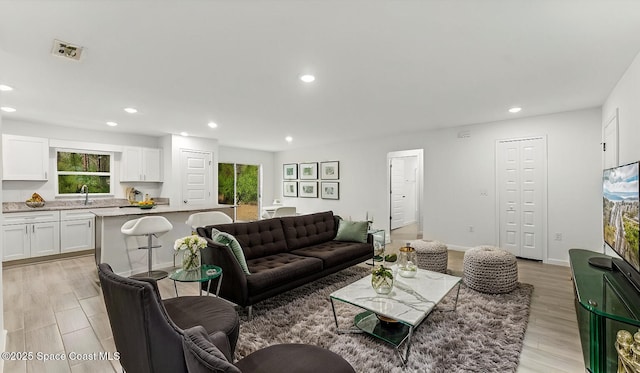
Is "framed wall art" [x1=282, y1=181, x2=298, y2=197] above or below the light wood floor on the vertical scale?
above

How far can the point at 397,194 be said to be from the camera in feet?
25.4

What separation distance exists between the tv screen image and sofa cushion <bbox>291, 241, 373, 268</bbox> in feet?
8.29

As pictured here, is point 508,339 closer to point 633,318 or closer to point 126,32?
point 633,318

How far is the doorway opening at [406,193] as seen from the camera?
7488 mm

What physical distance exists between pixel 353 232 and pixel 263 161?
5518mm

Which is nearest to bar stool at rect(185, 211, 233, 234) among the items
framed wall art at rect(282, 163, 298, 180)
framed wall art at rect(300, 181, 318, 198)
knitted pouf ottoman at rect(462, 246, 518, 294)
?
knitted pouf ottoman at rect(462, 246, 518, 294)

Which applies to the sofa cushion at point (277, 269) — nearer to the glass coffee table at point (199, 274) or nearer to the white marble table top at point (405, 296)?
the glass coffee table at point (199, 274)

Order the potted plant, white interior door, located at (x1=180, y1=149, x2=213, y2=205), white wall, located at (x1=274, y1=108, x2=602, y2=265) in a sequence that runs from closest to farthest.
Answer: the potted plant
white wall, located at (x1=274, y1=108, x2=602, y2=265)
white interior door, located at (x1=180, y1=149, x2=213, y2=205)

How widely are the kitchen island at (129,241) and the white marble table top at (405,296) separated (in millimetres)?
3176

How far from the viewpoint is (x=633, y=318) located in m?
1.65

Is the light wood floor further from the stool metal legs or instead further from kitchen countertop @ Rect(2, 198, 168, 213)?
kitchen countertop @ Rect(2, 198, 168, 213)

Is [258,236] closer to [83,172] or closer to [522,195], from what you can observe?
[522,195]

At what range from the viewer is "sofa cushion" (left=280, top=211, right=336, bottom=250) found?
3.93 m

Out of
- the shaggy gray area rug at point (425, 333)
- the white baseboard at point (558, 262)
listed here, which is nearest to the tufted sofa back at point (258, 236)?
the shaggy gray area rug at point (425, 333)
